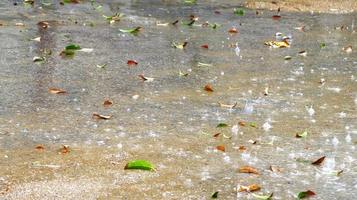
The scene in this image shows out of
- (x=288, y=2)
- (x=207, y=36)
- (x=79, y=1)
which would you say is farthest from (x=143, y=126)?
(x=288, y=2)

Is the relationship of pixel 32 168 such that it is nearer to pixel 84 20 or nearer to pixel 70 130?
pixel 70 130

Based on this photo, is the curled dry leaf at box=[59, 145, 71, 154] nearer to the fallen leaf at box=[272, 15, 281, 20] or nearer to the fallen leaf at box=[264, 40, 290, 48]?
the fallen leaf at box=[264, 40, 290, 48]

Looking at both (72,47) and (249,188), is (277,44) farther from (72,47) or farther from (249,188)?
(249,188)

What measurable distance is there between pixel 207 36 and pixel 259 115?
9.24ft

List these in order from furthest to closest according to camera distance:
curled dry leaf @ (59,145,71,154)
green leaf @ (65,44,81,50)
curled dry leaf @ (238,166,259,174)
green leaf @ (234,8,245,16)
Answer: green leaf @ (234,8,245,16)
green leaf @ (65,44,81,50)
curled dry leaf @ (59,145,71,154)
curled dry leaf @ (238,166,259,174)

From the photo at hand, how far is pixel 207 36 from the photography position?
7277 mm

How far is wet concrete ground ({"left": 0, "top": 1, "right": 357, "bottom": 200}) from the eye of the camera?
11.3 feet

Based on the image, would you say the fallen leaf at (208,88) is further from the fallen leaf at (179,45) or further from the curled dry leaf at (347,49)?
the curled dry leaf at (347,49)

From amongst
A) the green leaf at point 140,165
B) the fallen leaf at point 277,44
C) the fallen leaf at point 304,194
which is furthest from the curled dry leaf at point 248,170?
the fallen leaf at point 277,44

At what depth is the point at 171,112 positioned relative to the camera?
4594mm

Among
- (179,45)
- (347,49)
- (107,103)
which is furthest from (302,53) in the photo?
(107,103)

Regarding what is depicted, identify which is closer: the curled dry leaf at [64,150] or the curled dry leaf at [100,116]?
the curled dry leaf at [64,150]

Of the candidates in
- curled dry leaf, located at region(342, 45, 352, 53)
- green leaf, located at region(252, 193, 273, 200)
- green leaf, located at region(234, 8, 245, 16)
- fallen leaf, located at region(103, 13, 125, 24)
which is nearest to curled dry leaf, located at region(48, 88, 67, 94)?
green leaf, located at region(252, 193, 273, 200)

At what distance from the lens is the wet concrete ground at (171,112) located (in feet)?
11.3
